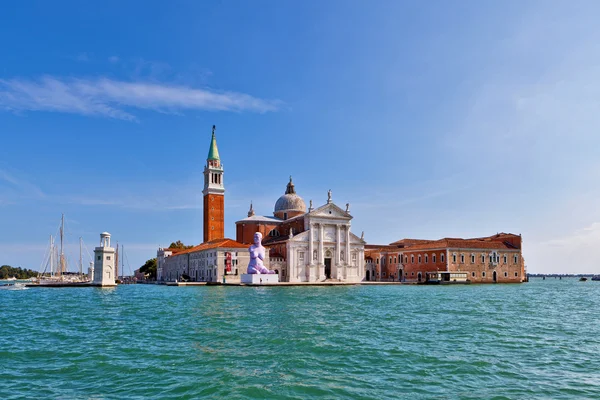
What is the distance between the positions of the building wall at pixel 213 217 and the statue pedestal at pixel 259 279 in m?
19.6

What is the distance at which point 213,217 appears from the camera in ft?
254

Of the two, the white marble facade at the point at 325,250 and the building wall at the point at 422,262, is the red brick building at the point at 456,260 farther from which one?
the white marble facade at the point at 325,250

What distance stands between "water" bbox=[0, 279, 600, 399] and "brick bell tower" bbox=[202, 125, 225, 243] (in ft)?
184

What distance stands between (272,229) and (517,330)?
58409mm

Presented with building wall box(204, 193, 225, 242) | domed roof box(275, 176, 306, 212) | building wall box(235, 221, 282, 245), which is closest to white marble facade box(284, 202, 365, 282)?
building wall box(235, 221, 282, 245)

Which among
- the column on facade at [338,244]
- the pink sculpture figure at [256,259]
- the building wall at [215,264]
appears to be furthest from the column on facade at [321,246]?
the pink sculpture figure at [256,259]

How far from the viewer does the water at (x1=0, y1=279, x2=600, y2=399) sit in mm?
9609

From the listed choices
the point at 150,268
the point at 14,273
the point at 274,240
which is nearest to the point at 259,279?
the point at 274,240

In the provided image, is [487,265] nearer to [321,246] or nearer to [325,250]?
[325,250]

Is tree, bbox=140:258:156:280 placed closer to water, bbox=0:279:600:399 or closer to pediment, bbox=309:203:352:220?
pediment, bbox=309:203:352:220

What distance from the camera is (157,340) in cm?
1506

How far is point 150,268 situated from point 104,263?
38106mm

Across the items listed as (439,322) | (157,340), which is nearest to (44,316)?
(157,340)

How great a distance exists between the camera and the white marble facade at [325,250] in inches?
2514
